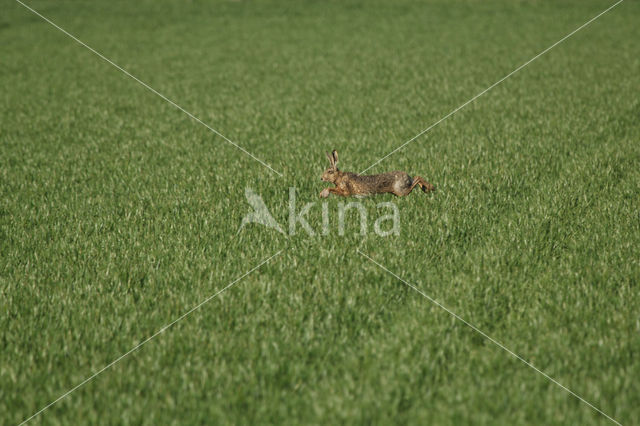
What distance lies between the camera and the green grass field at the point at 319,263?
2857mm

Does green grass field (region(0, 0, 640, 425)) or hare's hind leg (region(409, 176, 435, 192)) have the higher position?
hare's hind leg (region(409, 176, 435, 192))

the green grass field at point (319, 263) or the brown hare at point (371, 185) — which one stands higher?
the brown hare at point (371, 185)

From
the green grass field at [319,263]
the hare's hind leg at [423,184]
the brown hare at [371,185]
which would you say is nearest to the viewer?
the green grass field at [319,263]

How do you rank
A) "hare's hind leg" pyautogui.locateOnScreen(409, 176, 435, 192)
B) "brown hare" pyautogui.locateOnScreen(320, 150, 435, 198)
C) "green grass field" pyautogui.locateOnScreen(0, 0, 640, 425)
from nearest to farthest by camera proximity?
"green grass field" pyautogui.locateOnScreen(0, 0, 640, 425) → "brown hare" pyautogui.locateOnScreen(320, 150, 435, 198) → "hare's hind leg" pyautogui.locateOnScreen(409, 176, 435, 192)

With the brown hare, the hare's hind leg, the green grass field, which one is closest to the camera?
the green grass field

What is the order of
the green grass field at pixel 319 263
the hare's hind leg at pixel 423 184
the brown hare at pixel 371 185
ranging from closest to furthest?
the green grass field at pixel 319 263
the brown hare at pixel 371 185
the hare's hind leg at pixel 423 184

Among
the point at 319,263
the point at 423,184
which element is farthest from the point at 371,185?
the point at 319,263

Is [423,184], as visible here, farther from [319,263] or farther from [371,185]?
[319,263]

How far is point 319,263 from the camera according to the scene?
13.2 feet

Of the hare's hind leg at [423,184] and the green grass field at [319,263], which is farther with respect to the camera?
the hare's hind leg at [423,184]

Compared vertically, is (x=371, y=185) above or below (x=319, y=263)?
above

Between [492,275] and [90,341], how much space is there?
2.83 m

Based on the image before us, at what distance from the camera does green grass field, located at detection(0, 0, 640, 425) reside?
9.37 feet

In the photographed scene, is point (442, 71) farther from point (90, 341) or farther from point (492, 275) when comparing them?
point (90, 341)
